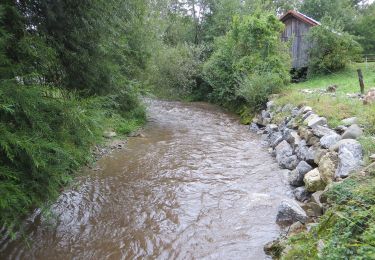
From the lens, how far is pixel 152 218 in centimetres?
581

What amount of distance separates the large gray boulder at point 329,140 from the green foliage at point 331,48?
13.5 metres

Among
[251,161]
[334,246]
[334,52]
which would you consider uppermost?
[334,52]

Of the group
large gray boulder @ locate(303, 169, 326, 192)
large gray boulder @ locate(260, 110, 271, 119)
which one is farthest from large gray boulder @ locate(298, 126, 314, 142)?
large gray boulder @ locate(260, 110, 271, 119)

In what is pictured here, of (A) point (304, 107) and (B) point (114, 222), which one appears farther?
(A) point (304, 107)

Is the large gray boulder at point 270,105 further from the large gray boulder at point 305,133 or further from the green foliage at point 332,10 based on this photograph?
the green foliage at point 332,10

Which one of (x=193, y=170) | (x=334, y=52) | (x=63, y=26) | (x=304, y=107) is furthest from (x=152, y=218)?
(x=334, y=52)


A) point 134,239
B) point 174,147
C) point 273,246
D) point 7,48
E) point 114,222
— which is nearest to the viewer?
point 7,48

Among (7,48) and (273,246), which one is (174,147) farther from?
(7,48)

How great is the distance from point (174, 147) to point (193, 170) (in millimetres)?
2425

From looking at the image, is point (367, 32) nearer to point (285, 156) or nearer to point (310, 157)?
point (285, 156)

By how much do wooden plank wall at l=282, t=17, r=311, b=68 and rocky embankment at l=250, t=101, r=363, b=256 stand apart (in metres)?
11.7

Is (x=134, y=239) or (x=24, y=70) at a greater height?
(x=24, y=70)

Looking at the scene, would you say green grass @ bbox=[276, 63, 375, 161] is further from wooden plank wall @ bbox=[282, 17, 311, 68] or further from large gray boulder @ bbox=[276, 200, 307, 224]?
wooden plank wall @ bbox=[282, 17, 311, 68]

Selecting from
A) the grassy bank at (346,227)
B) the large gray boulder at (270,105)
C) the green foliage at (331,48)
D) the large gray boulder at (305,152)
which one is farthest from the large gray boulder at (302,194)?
the green foliage at (331,48)
